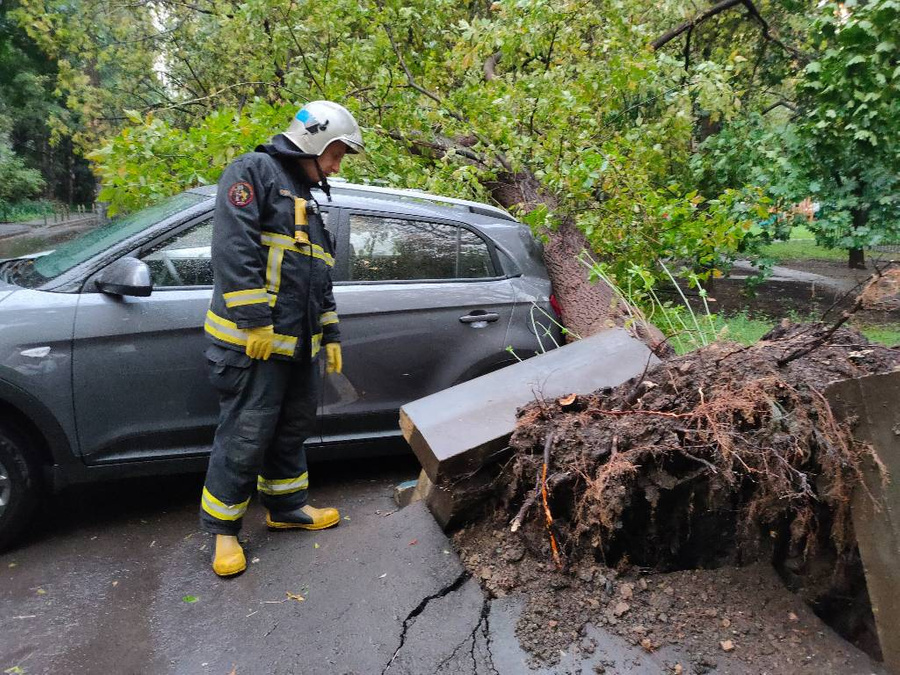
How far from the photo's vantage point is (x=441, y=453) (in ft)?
9.19

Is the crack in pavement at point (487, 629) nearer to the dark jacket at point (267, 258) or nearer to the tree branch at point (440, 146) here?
the dark jacket at point (267, 258)

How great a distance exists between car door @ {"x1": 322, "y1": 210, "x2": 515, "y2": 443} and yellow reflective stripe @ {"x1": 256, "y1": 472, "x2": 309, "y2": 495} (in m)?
0.44

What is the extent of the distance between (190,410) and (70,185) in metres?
31.7

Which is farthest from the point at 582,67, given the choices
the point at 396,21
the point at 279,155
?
the point at 279,155

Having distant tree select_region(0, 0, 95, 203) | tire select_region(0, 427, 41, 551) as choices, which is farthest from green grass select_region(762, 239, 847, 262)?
distant tree select_region(0, 0, 95, 203)

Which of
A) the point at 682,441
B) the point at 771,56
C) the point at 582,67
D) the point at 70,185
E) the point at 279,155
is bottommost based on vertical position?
the point at 70,185

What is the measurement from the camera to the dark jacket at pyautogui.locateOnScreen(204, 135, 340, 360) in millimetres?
2736

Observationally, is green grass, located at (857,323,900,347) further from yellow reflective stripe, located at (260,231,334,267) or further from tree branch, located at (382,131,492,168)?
yellow reflective stripe, located at (260,231,334,267)

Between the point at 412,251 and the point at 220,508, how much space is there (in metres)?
1.81

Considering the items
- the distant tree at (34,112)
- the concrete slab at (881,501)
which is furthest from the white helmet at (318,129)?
the distant tree at (34,112)

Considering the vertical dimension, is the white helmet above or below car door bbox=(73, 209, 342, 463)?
above

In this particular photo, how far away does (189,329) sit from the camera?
328 cm

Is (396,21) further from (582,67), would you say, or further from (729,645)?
(729,645)

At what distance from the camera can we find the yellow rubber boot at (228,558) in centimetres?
294
